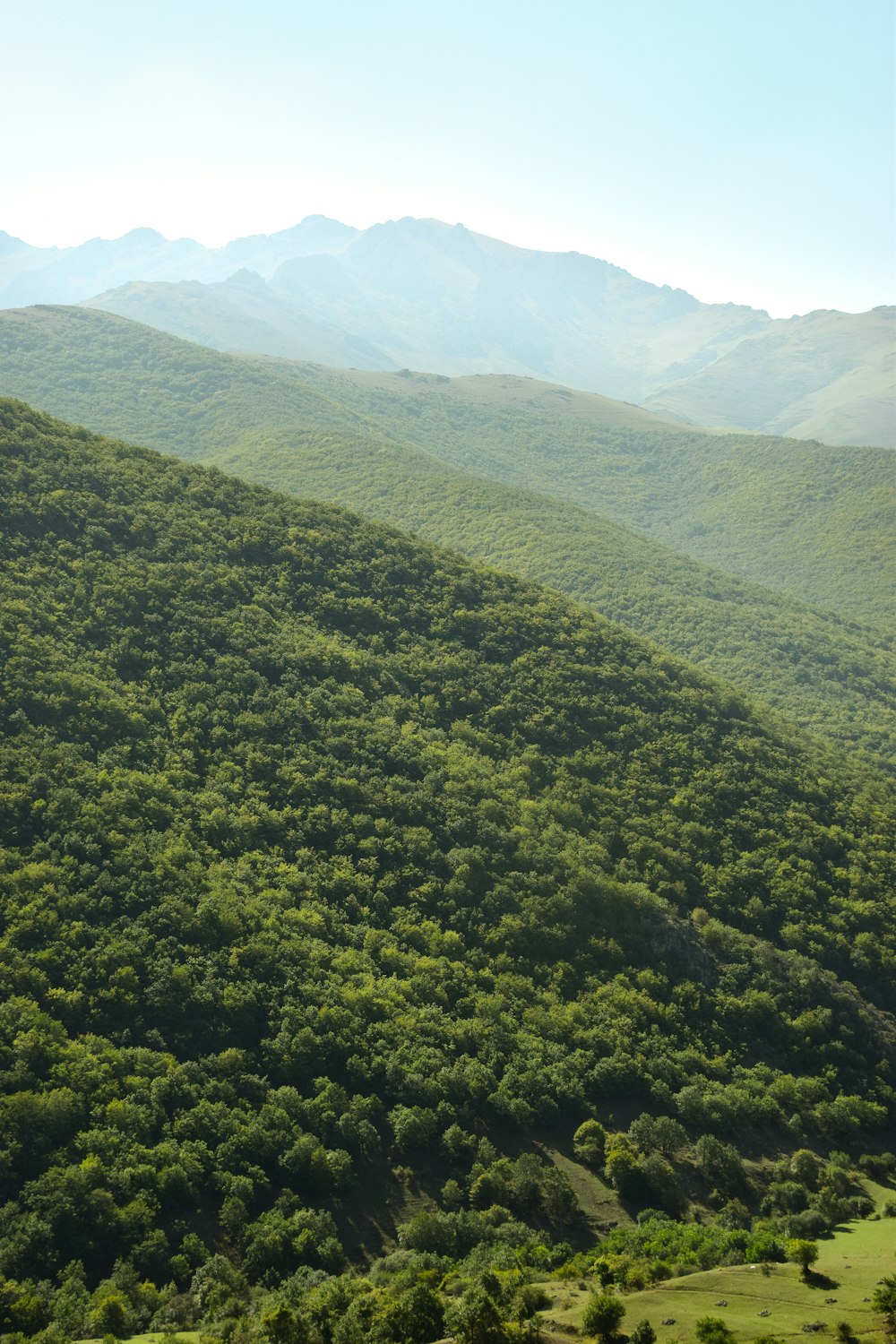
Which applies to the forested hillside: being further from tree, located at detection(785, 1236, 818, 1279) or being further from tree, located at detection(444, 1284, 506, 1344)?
tree, located at detection(785, 1236, 818, 1279)

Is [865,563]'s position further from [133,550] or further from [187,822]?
[187,822]

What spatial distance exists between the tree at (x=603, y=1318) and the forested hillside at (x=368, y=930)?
122 inches

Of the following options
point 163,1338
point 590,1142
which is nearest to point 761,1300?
point 590,1142

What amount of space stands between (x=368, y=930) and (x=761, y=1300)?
30.8 meters

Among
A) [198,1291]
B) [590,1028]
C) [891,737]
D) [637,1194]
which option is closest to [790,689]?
[891,737]

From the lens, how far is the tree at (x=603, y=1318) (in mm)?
29188

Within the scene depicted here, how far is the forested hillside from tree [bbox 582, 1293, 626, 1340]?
311cm

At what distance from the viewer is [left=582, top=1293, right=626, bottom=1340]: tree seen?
29188mm

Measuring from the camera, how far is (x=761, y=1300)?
31875 millimetres

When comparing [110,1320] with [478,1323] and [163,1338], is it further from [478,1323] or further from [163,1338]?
[478,1323]

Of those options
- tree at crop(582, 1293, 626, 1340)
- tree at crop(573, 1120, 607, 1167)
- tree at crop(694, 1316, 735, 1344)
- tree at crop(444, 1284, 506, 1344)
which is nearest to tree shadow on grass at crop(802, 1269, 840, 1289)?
tree at crop(694, 1316, 735, 1344)

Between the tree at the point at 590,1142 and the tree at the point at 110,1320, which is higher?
the tree at the point at 590,1142

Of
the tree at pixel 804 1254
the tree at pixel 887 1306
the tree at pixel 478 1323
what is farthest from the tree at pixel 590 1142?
the tree at pixel 887 1306

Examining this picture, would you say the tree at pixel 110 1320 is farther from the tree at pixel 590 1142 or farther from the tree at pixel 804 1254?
the tree at pixel 804 1254
